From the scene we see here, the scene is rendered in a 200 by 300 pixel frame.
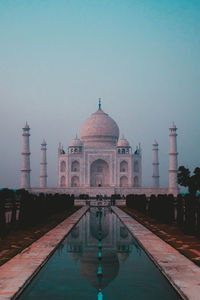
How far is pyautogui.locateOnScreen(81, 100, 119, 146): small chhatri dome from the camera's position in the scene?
184ft

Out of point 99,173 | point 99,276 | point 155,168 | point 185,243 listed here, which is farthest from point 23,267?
point 99,173

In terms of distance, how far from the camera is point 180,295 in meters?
5.45

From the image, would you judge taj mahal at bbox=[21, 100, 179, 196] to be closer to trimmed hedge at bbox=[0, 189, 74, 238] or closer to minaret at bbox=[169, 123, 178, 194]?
minaret at bbox=[169, 123, 178, 194]

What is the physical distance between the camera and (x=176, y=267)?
7.24 meters

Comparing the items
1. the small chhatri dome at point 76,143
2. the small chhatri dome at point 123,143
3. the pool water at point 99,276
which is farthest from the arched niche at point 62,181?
the pool water at point 99,276

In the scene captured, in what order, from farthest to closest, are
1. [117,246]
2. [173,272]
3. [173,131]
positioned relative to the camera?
1. [173,131]
2. [117,246]
3. [173,272]

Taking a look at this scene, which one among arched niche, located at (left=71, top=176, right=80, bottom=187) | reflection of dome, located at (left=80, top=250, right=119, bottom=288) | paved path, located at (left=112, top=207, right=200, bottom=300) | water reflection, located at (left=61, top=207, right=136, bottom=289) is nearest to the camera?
paved path, located at (left=112, top=207, right=200, bottom=300)

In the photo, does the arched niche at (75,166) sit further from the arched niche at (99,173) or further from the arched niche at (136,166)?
the arched niche at (136,166)

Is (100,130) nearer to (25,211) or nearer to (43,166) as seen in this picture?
(43,166)

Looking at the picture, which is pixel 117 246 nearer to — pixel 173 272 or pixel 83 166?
pixel 173 272

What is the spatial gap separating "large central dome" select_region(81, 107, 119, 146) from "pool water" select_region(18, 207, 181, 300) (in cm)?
4618

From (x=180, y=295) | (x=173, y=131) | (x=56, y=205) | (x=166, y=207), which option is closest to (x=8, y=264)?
(x=180, y=295)

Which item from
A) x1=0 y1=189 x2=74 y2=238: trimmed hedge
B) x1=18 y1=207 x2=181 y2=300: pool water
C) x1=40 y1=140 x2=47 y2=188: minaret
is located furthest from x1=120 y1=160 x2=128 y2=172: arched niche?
x1=18 y1=207 x2=181 y2=300: pool water

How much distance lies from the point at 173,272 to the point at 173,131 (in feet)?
146
